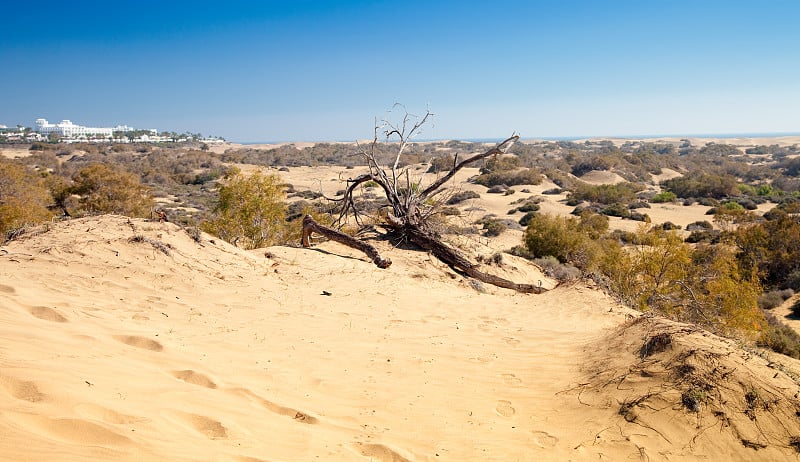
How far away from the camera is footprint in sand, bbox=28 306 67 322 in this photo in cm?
446

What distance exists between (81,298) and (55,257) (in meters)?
1.52

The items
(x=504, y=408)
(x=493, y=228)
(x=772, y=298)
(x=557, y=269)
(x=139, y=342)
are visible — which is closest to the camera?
(x=504, y=408)

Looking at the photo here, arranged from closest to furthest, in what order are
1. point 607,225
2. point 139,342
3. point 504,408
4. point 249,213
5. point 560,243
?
point 504,408 → point 139,342 → point 249,213 → point 560,243 → point 607,225

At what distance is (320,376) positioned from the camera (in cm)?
459

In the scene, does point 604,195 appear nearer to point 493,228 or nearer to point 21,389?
point 493,228

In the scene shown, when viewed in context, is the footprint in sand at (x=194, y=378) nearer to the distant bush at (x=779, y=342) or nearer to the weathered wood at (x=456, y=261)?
the weathered wood at (x=456, y=261)

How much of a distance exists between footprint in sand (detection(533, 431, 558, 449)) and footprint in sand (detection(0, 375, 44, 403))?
3.37 m

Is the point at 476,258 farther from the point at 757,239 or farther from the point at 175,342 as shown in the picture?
the point at 757,239

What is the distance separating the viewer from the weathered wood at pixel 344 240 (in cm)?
979

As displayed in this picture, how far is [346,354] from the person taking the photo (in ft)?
17.2

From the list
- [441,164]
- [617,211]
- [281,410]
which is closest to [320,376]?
[281,410]

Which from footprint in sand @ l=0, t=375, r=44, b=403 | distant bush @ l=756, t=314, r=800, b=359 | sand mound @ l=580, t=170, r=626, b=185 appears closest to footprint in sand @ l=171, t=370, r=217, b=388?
footprint in sand @ l=0, t=375, r=44, b=403

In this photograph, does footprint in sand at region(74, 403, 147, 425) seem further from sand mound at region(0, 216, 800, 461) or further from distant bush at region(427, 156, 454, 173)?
distant bush at region(427, 156, 454, 173)

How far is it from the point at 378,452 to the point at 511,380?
208cm
